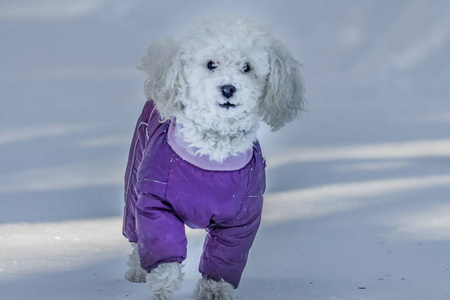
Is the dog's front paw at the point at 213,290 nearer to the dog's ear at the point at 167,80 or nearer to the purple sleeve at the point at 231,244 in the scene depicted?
the purple sleeve at the point at 231,244

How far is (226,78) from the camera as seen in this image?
341 centimetres

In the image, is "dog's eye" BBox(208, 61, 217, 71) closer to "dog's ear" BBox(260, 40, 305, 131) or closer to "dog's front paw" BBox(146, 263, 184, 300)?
"dog's ear" BBox(260, 40, 305, 131)

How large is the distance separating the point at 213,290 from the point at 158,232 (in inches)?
11.9

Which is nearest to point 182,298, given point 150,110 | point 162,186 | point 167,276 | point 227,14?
point 167,276

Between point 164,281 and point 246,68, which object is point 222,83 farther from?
point 164,281

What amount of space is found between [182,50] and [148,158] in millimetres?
382

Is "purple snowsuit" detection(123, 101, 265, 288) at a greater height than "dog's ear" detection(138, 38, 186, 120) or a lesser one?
lesser

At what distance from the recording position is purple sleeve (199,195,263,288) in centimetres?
362

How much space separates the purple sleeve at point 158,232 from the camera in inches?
138

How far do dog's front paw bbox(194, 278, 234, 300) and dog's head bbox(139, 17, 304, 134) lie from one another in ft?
1.75

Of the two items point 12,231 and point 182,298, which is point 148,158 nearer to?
point 182,298

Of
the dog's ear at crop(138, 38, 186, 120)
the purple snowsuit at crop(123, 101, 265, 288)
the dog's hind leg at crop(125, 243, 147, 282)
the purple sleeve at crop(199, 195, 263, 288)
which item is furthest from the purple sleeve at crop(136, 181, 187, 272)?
the dog's hind leg at crop(125, 243, 147, 282)

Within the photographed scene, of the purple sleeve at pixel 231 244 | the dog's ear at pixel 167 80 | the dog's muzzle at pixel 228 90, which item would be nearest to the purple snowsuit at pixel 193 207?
the purple sleeve at pixel 231 244

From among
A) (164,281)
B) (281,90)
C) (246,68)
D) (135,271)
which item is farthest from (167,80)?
(135,271)
